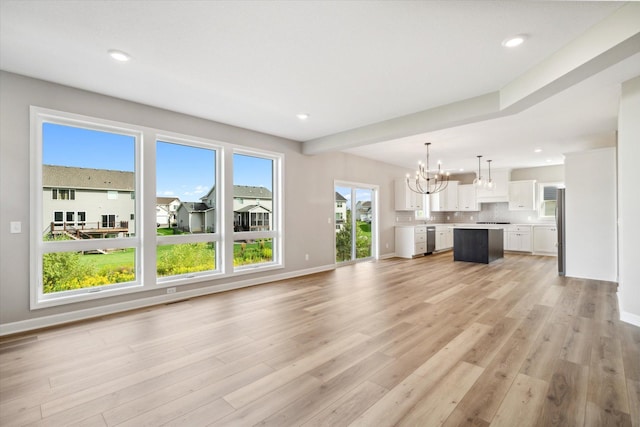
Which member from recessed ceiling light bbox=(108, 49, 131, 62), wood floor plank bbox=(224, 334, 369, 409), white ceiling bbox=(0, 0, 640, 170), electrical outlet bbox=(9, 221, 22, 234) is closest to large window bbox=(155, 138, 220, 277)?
white ceiling bbox=(0, 0, 640, 170)

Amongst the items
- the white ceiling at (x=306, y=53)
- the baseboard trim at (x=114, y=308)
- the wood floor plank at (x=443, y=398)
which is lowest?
the wood floor plank at (x=443, y=398)

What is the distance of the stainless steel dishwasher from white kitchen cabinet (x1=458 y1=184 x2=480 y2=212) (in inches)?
71.4

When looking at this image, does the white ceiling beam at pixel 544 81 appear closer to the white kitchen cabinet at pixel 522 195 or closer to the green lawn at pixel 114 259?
the green lawn at pixel 114 259

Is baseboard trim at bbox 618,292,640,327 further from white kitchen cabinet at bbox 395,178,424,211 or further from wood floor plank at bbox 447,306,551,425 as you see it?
white kitchen cabinet at bbox 395,178,424,211

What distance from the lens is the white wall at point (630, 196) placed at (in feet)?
10.6

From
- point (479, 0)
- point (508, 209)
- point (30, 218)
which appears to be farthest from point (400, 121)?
point (508, 209)

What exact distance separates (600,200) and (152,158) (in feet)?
24.3

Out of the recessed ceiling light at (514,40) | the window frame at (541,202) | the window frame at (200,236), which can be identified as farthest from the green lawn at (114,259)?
the window frame at (541,202)

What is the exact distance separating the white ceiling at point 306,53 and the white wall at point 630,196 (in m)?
0.30

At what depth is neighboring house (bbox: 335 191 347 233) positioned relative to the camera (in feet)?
23.9

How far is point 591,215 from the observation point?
5.34m

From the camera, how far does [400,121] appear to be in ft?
14.8

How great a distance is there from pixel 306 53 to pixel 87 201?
330 cm

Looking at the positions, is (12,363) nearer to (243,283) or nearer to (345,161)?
(243,283)
